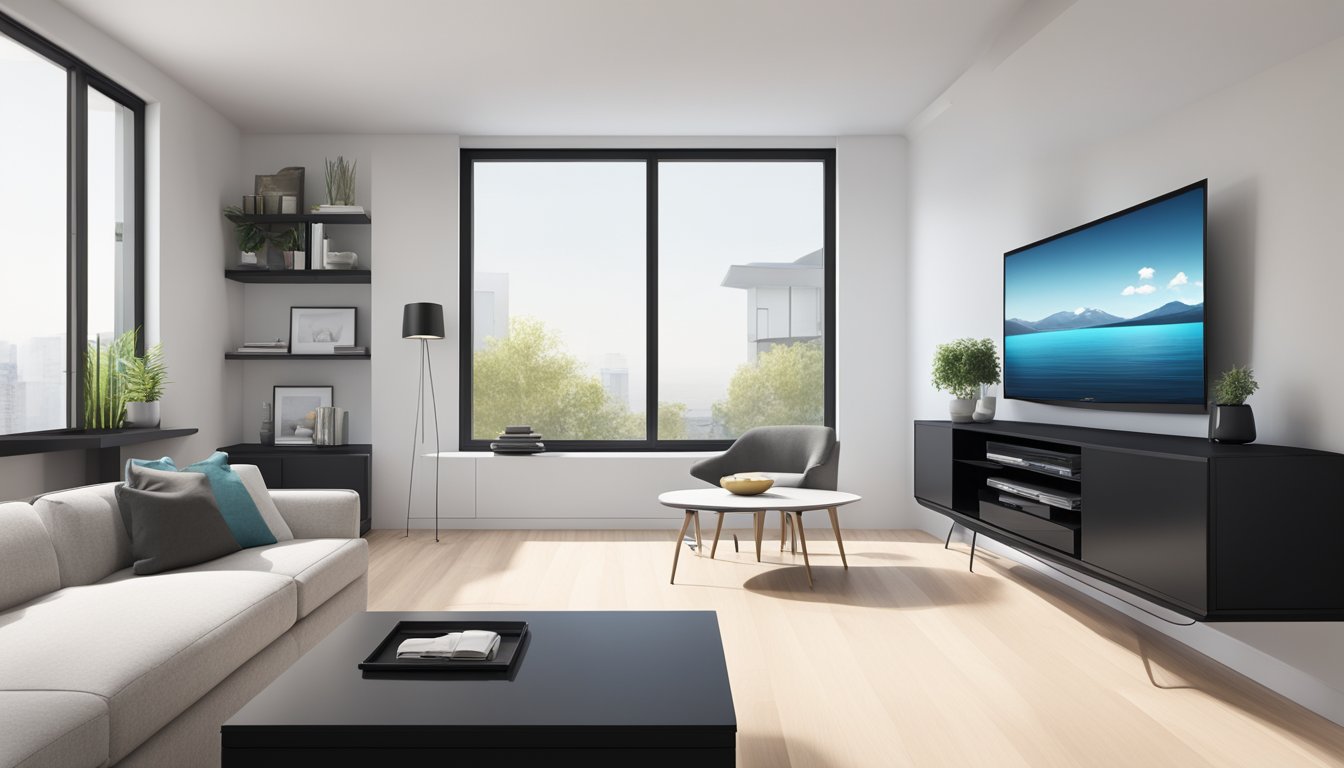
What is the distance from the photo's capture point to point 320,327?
587cm

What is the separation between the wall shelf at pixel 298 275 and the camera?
558 cm

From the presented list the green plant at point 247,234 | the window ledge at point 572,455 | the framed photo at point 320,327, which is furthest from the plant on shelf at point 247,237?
the window ledge at point 572,455

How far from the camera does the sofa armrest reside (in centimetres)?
336

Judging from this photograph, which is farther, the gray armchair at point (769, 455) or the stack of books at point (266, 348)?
the stack of books at point (266, 348)

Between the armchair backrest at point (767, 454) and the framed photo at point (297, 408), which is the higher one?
the framed photo at point (297, 408)

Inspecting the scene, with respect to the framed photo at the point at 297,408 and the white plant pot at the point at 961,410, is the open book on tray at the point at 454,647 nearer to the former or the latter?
the white plant pot at the point at 961,410

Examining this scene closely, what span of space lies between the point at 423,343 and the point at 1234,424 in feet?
15.5

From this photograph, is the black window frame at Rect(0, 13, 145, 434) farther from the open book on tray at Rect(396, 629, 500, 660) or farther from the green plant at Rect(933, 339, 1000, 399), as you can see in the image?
the green plant at Rect(933, 339, 1000, 399)

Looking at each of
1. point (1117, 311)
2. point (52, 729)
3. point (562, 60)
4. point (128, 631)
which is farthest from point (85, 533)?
point (1117, 311)

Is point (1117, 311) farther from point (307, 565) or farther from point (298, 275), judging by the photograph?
point (298, 275)

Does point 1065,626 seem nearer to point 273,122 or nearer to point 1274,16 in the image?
point 1274,16

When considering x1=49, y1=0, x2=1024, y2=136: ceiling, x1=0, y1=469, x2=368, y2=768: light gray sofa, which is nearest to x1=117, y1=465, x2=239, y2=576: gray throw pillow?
x1=0, y1=469, x2=368, y2=768: light gray sofa

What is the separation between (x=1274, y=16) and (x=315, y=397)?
5.59 m

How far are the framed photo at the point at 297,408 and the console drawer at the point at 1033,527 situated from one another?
437 cm
